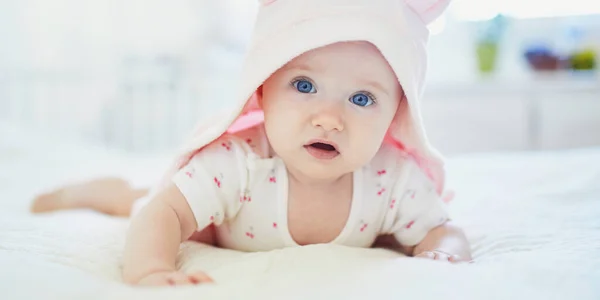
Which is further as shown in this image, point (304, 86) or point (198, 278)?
point (304, 86)

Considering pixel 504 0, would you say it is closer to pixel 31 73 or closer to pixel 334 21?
pixel 31 73

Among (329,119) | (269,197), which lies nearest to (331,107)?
(329,119)

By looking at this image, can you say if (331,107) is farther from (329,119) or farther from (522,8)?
(522,8)

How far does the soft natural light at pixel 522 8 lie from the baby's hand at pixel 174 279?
261 centimetres

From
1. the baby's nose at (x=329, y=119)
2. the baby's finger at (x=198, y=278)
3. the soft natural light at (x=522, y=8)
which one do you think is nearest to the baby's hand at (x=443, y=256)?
the baby's nose at (x=329, y=119)

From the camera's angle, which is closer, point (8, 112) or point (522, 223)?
point (522, 223)

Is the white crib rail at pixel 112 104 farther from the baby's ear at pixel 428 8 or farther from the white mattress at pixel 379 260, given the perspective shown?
the baby's ear at pixel 428 8

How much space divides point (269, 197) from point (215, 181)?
0.28ft

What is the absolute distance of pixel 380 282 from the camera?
0.66m

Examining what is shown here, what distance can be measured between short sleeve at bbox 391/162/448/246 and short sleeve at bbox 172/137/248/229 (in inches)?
9.4

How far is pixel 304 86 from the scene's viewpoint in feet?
2.83

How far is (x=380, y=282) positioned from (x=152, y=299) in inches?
9.2

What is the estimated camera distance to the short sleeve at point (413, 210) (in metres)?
0.97

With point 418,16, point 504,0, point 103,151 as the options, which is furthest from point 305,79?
point 504,0
